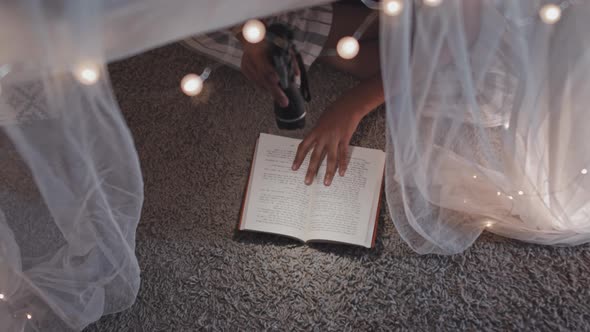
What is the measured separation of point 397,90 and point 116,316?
0.62 metres

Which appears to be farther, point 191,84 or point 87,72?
point 191,84

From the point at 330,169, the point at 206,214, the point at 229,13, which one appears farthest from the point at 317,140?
the point at 229,13

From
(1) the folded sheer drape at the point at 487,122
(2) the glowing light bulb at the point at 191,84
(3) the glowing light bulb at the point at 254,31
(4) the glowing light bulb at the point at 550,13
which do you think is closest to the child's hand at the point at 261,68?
(3) the glowing light bulb at the point at 254,31

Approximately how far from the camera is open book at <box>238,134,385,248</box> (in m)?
1.00

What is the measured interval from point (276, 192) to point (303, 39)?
261 millimetres

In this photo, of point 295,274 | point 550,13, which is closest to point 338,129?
point 295,274

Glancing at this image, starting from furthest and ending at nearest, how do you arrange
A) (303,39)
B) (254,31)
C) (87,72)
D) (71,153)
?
(303,39)
(254,31)
(71,153)
(87,72)

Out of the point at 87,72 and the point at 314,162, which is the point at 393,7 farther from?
the point at 314,162

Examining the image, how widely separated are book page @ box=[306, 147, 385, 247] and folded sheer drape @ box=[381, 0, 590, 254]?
97 millimetres

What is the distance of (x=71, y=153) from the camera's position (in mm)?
667

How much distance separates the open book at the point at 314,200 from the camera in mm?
997

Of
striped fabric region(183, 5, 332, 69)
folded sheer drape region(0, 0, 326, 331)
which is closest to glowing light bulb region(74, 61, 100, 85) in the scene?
folded sheer drape region(0, 0, 326, 331)

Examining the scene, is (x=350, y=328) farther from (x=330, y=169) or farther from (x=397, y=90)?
(x=397, y=90)

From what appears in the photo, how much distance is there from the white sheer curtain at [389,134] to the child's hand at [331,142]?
0.55 ft
